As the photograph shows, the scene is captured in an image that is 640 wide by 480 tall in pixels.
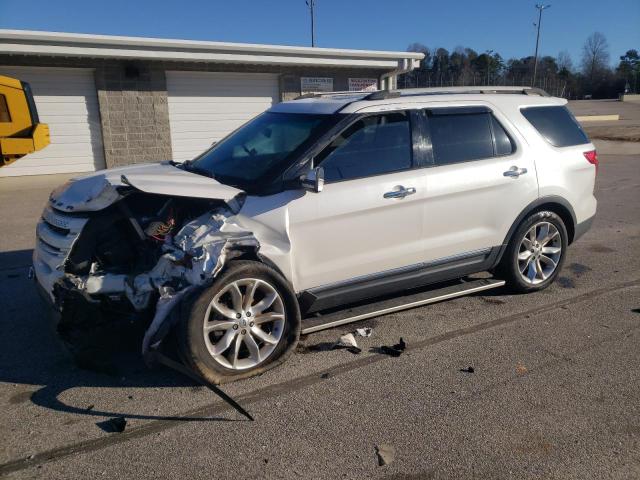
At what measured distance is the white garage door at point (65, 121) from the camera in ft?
46.4

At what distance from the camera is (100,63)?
14.4 m

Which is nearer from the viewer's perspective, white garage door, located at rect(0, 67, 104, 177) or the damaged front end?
the damaged front end

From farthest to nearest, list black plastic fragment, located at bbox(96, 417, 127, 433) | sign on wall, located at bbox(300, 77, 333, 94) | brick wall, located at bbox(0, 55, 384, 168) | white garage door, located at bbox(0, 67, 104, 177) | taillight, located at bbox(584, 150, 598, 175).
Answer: sign on wall, located at bbox(300, 77, 333, 94) < brick wall, located at bbox(0, 55, 384, 168) < white garage door, located at bbox(0, 67, 104, 177) < taillight, located at bbox(584, 150, 598, 175) < black plastic fragment, located at bbox(96, 417, 127, 433)

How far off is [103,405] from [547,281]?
4.19 m

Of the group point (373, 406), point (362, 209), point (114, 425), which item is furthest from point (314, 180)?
point (114, 425)

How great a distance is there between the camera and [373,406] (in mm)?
3490

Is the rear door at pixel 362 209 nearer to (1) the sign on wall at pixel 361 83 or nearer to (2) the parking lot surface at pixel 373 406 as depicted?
(2) the parking lot surface at pixel 373 406

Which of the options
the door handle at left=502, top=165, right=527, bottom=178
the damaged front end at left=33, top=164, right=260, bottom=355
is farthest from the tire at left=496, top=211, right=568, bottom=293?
the damaged front end at left=33, top=164, right=260, bottom=355

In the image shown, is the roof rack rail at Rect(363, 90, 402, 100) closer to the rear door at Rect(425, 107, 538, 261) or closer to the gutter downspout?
the rear door at Rect(425, 107, 538, 261)

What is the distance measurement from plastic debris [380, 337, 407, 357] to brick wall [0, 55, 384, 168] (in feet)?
41.4

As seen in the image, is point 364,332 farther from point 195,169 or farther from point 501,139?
point 501,139

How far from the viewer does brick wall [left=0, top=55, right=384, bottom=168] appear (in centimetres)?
1463

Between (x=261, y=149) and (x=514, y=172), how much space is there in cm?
228

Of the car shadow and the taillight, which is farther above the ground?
the taillight
